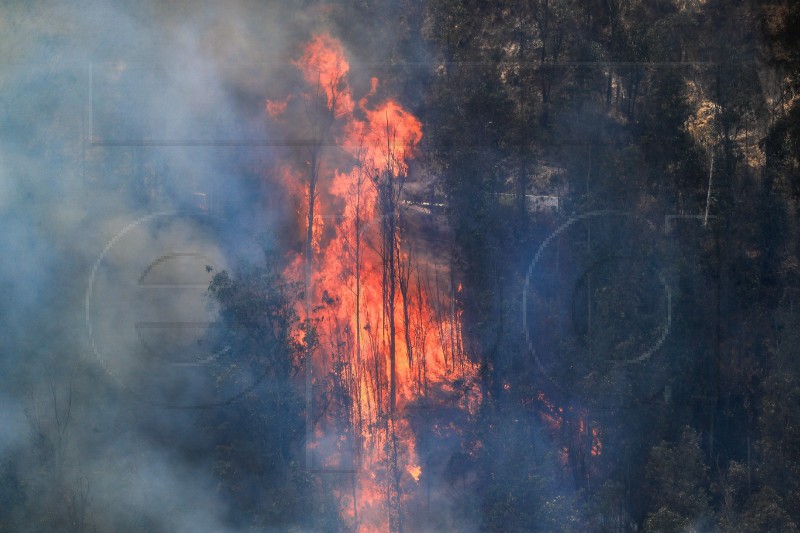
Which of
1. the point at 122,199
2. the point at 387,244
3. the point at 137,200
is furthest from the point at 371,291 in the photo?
the point at 122,199

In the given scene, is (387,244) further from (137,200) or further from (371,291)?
(137,200)

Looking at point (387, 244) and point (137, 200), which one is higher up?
point (137, 200)

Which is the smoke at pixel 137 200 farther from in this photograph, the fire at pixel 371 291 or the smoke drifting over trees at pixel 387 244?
the fire at pixel 371 291

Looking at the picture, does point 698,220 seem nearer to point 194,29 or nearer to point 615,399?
point 615,399

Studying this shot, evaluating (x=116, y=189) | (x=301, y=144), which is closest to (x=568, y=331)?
(x=301, y=144)

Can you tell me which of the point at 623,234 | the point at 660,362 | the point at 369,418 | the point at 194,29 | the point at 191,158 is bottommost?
the point at 369,418
